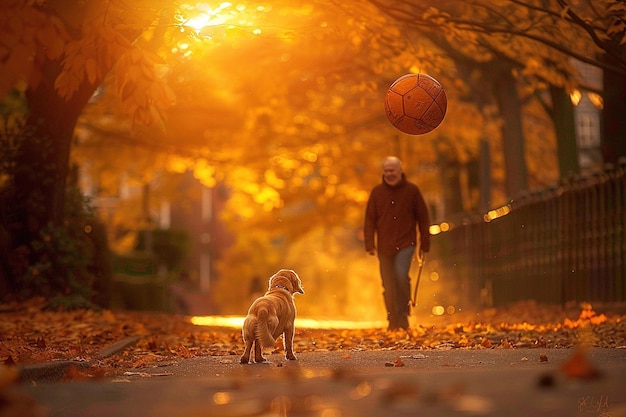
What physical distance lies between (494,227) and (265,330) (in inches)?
593

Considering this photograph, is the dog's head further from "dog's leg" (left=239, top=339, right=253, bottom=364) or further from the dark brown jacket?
the dark brown jacket

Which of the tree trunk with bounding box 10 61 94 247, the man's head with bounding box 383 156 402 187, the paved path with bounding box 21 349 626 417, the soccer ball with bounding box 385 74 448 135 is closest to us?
the paved path with bounding box 21 349 626 417

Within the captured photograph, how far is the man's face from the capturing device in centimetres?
1484

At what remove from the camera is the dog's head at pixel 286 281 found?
11.1 m

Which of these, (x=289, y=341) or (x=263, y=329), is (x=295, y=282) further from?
(x=263, y=329)

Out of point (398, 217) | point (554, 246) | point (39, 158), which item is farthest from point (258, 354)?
point (554, 246)

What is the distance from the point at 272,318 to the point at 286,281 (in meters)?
0.82

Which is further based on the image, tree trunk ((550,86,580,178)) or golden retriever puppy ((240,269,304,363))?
tree trunk ((550,86,580,178))

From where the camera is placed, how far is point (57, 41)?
10.1 m

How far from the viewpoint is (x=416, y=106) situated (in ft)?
44.8

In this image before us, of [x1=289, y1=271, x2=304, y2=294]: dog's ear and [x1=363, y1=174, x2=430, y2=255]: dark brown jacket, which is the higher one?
[x1=363, y1=174, x2=430, y2=255]: dark brown jacket

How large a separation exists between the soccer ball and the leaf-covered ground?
7.66 feet

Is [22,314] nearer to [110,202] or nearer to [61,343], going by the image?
[61,343]

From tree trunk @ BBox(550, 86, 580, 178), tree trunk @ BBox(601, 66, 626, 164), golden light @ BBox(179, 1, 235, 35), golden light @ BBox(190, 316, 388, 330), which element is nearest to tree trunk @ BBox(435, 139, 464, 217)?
tree trunk @ BBox(550, 86, 580, 178)
